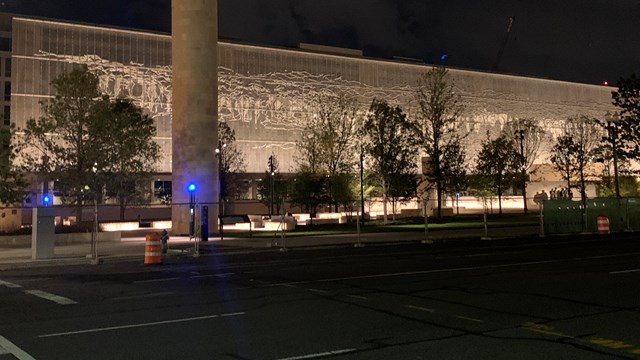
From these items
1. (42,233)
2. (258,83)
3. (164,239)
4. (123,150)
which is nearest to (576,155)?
(258,83)

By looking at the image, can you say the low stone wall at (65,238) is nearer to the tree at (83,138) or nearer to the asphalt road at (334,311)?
the tree at (83,138)

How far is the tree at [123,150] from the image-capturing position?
39438mm

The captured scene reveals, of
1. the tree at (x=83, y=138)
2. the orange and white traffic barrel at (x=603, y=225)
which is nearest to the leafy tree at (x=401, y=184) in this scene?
the orange and white traffic barrel at (x=603, y=225)

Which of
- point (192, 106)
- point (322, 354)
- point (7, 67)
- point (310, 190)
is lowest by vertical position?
point (322, 354)

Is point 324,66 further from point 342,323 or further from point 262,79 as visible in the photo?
point 342,323

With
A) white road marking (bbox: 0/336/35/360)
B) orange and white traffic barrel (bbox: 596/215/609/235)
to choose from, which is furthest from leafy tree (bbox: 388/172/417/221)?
white road marking (bbox: 0/336/35/360)

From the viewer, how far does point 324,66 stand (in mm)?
95812

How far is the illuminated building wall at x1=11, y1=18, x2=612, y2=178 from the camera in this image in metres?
Result: 73.4

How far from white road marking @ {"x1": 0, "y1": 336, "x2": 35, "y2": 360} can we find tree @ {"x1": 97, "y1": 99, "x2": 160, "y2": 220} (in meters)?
29.6

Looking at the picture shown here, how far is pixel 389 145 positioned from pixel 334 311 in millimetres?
44044

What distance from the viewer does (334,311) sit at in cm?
999

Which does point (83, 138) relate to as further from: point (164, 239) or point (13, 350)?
point (13, 350)

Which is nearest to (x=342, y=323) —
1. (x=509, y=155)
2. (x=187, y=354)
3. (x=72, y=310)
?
(x=187, y=354)

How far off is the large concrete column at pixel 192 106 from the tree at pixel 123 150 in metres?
4.11
